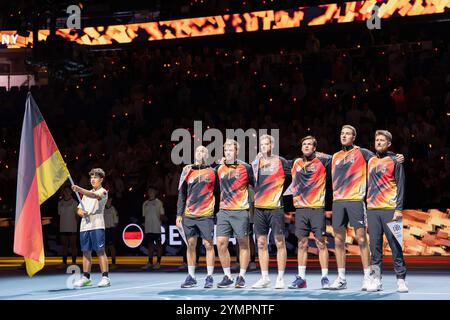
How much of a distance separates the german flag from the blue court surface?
2.51ft

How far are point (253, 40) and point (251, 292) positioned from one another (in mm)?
17966

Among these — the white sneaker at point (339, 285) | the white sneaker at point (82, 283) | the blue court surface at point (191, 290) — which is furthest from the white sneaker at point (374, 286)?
the white sneaker at point (82, 283)

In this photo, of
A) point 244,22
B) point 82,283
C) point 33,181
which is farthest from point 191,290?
point 244,22

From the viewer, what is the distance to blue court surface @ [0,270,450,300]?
1212 centimetres

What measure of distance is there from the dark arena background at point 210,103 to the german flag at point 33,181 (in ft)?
0.77

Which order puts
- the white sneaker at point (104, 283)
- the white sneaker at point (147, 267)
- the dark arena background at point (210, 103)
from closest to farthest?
the white sneaker at point (104, 283) → the white sneaker at point (147, 267) → the dark arena background at point (210, 103)

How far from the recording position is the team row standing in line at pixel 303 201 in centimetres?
1259

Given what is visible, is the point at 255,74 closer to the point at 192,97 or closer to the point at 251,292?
the point at 192,97

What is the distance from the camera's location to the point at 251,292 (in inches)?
501

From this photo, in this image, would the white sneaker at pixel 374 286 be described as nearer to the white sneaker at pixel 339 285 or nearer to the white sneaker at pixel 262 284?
the white sneaker at pixel 339 285

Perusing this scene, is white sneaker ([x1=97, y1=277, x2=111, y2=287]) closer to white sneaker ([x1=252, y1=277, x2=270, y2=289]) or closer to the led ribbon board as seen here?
white sneaker ([x1=252, y1=277, x2=270, y2=289])

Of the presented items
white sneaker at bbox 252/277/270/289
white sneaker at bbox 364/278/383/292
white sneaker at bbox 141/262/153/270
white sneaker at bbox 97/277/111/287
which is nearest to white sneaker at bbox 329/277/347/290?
white sneaker at bbox 364/278/383/292
